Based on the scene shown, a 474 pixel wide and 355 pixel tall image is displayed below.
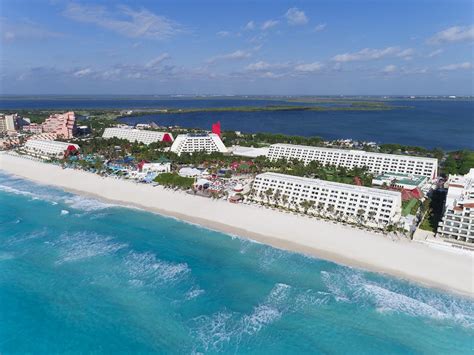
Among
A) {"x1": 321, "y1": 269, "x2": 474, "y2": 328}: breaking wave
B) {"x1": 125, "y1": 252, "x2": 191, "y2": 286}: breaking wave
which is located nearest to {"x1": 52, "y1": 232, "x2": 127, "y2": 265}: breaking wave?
{"x1": 125, "y1": 252, "x2": 191, "y2": 286}: breaking wave

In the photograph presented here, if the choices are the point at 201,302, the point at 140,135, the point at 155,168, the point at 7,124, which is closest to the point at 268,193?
the point at 201,302

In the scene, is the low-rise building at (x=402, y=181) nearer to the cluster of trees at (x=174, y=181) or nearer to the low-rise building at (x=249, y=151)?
the low-rise building at (x=249, y=151)

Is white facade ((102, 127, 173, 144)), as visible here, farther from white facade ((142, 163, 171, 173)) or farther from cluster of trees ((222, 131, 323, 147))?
white facade ((142, 163, 171, 173))

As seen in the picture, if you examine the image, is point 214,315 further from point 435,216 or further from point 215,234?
point 435,216

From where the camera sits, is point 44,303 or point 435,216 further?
point 435,216

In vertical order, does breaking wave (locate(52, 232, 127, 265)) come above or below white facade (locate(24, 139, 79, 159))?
below

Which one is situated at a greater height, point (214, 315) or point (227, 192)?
point (227, 192)

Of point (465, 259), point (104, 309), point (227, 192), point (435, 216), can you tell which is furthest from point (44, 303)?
point (435, 216)
